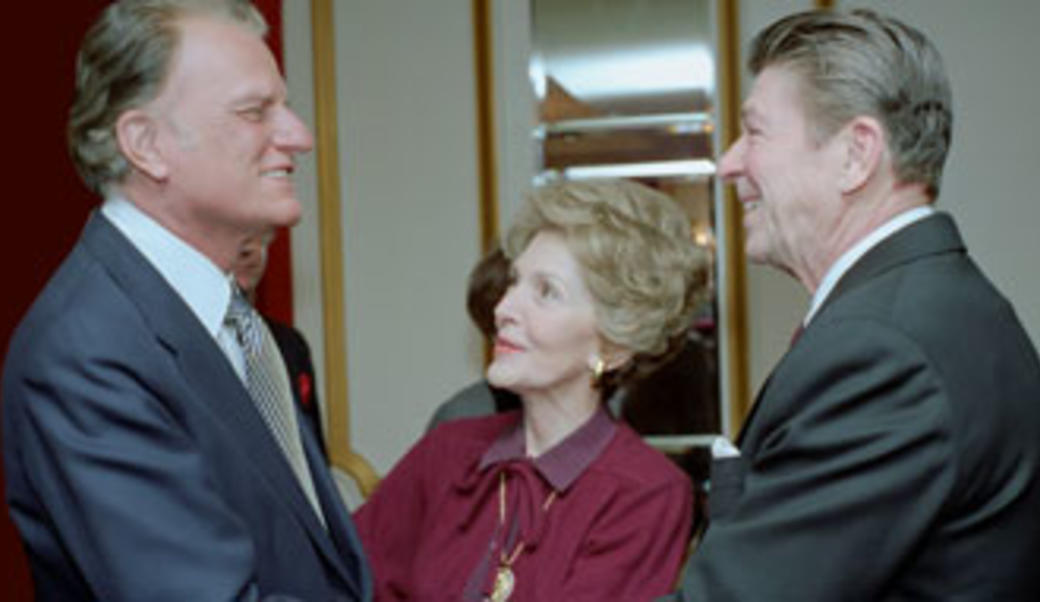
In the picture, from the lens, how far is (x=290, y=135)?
5.34 feet

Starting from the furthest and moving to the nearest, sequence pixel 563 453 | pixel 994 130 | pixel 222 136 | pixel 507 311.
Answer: pixel 994 130
pixel 507 311
pixel 563 453
pixel 222 136

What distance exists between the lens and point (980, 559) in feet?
4.54

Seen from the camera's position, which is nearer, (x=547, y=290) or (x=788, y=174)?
(x=788, y=174)

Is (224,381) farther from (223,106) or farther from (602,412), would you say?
(602,412)

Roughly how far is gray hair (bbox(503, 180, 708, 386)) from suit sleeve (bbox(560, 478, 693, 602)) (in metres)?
0.33

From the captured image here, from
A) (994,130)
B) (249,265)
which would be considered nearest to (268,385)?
(249,265)

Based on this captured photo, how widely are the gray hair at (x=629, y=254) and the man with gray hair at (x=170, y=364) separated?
68cm

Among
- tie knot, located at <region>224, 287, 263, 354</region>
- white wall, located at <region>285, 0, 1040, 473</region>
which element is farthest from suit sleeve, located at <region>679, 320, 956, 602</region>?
white wall, located at <region>285, 0, 1040, 473</region>

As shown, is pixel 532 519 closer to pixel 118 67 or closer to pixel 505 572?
pixel 505 572

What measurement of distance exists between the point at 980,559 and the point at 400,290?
2.34 metres

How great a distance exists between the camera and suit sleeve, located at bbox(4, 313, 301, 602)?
128 cm

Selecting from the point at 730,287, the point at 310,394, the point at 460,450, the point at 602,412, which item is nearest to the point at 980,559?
the point at 602,412

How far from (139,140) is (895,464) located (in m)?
1.07

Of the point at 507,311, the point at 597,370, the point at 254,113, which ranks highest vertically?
the point at 254,113
